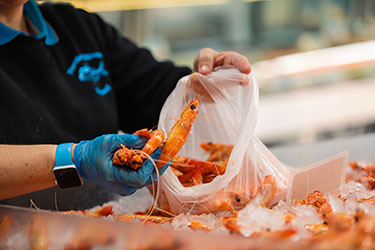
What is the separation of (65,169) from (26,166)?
13 centimetres

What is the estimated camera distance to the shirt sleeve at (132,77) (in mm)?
2039

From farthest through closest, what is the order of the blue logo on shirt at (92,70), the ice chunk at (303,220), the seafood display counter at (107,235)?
the blue logo on shirt at (92,70) < the ice chunk at (303,220) < the seafood display counter at (107,235)

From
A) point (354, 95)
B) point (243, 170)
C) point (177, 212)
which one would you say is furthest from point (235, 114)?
point (354, 95)

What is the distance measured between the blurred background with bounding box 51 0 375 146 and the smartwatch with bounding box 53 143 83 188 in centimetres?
261

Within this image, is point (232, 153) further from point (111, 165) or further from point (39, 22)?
point (39, 22)

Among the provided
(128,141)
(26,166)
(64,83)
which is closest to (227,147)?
(128,141)

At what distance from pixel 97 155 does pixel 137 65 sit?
1182mm

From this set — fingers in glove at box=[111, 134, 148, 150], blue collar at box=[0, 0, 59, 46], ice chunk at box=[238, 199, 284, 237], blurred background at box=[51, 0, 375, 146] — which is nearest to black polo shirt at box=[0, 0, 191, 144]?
blue collar at box=[0, 0, 59, 46]

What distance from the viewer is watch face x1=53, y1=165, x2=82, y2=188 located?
1060 mm

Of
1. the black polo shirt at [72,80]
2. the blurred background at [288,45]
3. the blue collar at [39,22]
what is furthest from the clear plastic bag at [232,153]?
the blurred background at [288,45]

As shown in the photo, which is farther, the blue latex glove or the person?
the person

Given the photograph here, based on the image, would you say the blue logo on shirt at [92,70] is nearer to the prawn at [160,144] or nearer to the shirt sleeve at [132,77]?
the shirt sleeve at [132,77]

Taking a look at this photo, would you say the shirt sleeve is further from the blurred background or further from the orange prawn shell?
the blurred background

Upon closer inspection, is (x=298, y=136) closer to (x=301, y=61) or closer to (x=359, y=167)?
(x=301, y=61)
